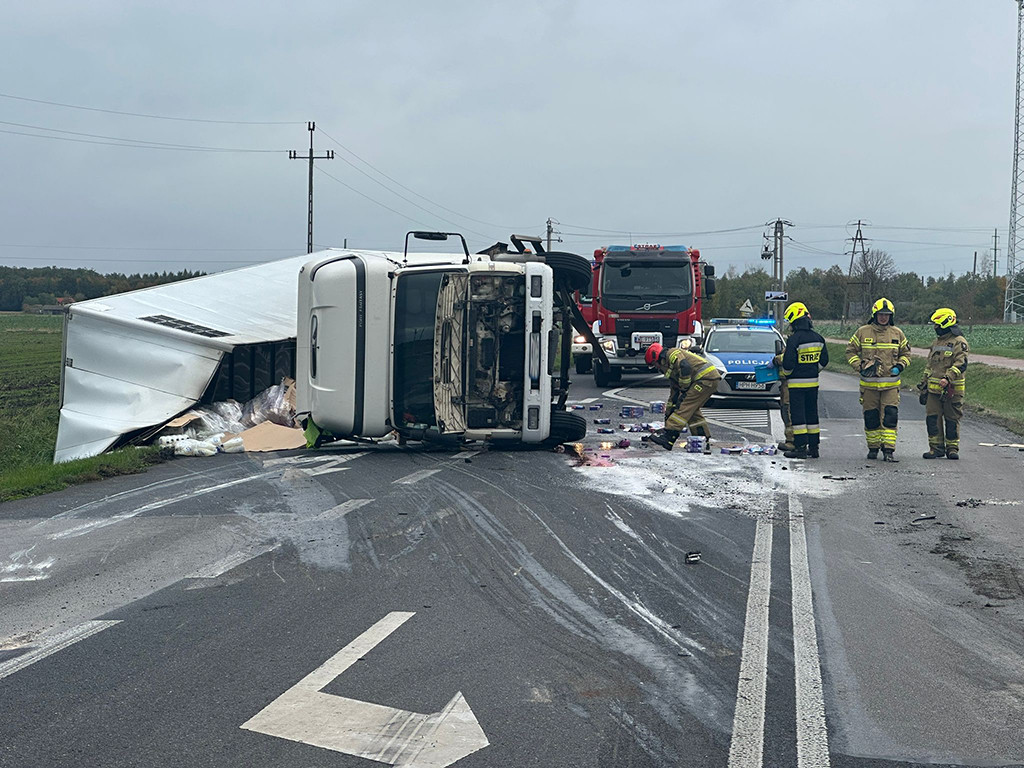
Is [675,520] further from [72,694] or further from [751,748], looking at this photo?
[72,694]

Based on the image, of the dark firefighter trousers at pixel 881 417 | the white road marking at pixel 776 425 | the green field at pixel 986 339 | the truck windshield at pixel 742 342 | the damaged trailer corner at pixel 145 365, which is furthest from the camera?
the green field at pixel 986 339

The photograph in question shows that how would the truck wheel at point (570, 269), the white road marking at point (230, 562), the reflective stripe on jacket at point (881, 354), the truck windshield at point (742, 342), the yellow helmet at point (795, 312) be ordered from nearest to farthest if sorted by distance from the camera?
the white road marking at point (230, 562)
the reflective stripe on jacket at point (881, 354)
the yellow helmet at point (795, 312)
the truck wheel at point (570, 269)
the truck windshield at point (742, 342)

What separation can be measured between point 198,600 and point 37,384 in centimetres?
2516

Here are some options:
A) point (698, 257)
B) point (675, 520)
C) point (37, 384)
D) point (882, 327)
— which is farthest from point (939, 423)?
point (37, 384)

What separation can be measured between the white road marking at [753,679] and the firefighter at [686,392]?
19.8ft

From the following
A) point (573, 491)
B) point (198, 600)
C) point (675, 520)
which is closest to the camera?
point (198, 600)

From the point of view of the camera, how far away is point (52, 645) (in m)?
5.40

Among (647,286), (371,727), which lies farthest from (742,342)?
(371,727)

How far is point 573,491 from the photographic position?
10086mm

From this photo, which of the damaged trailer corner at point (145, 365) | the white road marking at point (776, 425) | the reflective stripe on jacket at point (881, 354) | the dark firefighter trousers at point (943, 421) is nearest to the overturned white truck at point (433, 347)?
the damaged trailer corner at point (145, 365)

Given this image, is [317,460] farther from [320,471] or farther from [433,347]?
[433,347]

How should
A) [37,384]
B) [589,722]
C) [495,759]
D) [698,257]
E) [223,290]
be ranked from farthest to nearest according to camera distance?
[37,384], [698,257], [223,290], [589,722], [495,759]

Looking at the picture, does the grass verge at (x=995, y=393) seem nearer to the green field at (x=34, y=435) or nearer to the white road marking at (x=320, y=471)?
the white road marking at (x=320, y=471)

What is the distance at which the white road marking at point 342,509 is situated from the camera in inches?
347
